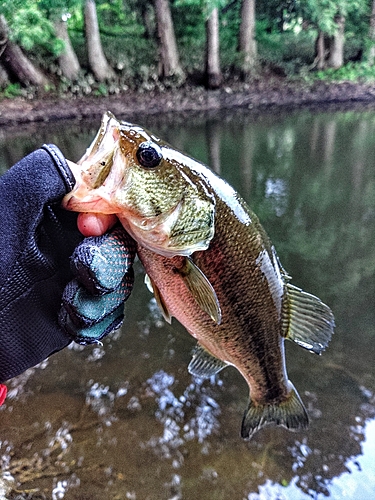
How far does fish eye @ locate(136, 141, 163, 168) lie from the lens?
1683 millimetres

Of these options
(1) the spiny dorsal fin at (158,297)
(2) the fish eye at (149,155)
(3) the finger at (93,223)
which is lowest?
(1) the spiny dorsal fin at (158,297)

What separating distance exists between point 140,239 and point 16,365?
0.92 metres

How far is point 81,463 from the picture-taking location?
300 centimetres

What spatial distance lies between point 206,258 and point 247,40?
20134mm

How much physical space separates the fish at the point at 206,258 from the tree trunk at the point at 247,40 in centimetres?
1901

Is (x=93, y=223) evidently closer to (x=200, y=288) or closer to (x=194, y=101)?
(x=200, y=288)

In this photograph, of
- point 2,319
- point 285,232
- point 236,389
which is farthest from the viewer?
point 285,232

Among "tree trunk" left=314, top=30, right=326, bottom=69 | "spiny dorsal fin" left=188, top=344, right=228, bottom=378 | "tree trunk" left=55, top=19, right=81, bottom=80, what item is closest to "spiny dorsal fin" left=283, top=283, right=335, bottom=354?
"spiny dorsal fin" left=188, top=344, right=228, bottom=378

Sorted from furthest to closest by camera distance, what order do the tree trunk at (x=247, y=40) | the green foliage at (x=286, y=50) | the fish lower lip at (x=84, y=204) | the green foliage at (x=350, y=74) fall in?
the green foliage at (x=286, y=50)
the green foliage at (x=350, y=74)
the tree trunk at (x=247, y=40)
the fish lower lip at (x=84, y=204)

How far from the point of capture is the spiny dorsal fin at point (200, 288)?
1.75 meters

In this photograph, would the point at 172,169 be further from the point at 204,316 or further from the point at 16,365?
the point at 16,365

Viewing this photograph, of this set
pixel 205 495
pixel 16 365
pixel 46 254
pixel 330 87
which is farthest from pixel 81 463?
pixel 330 87

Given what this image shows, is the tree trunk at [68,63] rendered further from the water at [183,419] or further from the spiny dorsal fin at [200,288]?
the spiny dorsal fin at [200,288]

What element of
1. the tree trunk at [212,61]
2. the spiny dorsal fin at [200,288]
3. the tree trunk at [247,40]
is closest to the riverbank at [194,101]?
the tree trunk at [212,61]
